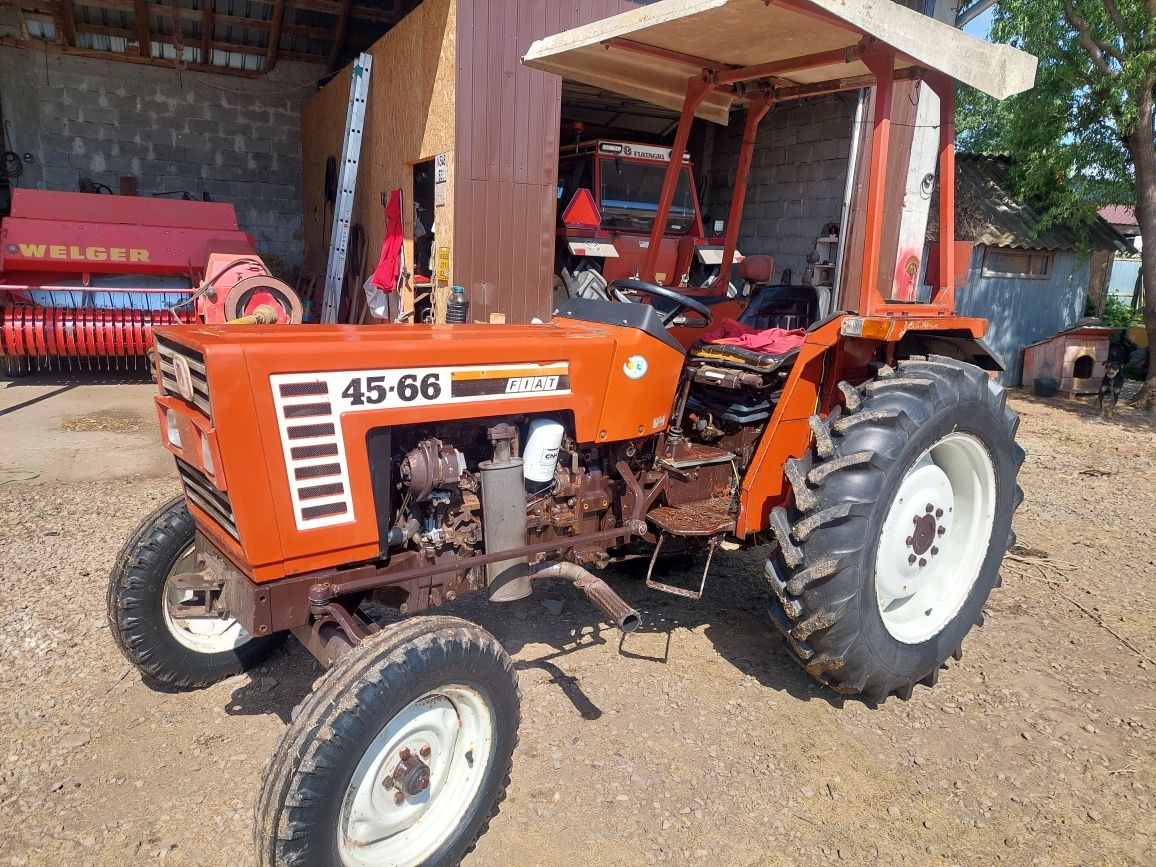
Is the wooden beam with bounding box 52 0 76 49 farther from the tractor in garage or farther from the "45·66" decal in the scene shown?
the "45·66" decal

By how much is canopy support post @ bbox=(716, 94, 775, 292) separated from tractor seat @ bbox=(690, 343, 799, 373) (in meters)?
0.67

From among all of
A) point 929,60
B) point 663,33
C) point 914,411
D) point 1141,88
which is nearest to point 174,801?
→ point 914,411

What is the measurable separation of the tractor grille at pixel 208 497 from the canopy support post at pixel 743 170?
7.83 ft

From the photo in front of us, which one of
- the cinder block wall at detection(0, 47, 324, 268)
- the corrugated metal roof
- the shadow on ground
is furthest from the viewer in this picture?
the corrugated metal roof

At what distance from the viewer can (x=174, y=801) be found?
7.36 feet

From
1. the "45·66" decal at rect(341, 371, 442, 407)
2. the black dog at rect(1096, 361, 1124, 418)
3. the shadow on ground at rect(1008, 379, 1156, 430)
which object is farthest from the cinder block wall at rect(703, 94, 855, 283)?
the "45·66" decal at rect(341, 371, 442, 407)

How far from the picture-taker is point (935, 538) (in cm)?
299

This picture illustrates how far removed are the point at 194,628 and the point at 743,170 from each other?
2.86m

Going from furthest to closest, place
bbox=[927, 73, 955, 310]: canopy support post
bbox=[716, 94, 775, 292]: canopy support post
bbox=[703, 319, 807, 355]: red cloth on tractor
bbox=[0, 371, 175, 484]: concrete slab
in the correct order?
bbox=[0, 371, 175, 484]: concrete slab
bbox=[716, 94, 775, 292]: canopy support post
bbox=[703, 319, 807, 355]: red cloth on tractor
bbox=[927, 73, 955, 310]: canopy support post

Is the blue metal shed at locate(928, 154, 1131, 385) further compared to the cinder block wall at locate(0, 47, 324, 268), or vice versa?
the blue metal shed at locate(928, 154, 1131, 385)

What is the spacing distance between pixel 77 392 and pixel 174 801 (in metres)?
6.15

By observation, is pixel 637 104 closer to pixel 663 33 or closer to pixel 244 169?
pixel 244 169

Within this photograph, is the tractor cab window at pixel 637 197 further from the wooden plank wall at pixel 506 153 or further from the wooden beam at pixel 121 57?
the wooden beam at pixel 121 57

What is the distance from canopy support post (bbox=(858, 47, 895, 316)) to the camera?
256 cm
